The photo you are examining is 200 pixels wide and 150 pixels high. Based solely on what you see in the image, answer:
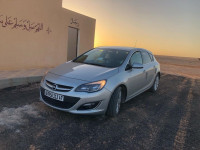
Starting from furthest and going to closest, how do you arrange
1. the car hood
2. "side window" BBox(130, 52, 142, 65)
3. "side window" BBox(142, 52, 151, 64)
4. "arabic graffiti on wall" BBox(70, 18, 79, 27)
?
"arabic graffiti on wall" BBox(70, 18, 79, 27) → "side window" BBox(142, 52, 151, 64) → "side window" BBox(130, 52, 142, 65) → the car hood

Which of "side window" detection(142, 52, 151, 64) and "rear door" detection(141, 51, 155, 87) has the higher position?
"side window" detection(142, 52, 151, 64)

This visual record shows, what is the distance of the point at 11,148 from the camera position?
2.32 meters

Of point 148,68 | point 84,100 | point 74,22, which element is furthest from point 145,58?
point 74,22

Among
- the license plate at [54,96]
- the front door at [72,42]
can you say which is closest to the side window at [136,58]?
the license plate at [54,96]

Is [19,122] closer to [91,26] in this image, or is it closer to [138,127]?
[138,127]

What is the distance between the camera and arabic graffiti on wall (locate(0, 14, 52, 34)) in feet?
22.8

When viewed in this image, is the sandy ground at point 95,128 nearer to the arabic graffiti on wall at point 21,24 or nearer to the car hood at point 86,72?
the car hood at point 86,72

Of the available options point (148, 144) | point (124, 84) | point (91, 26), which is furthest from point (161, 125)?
point (91, 26)

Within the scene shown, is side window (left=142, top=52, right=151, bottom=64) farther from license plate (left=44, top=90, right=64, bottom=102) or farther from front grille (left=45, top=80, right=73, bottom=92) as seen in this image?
license plate (left=44, top=90, right=64, bottom=102)

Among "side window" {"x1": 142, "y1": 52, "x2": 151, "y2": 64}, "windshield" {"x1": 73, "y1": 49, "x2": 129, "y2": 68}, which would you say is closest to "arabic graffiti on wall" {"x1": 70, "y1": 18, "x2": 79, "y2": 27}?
"windshield" {"x1": 73, "y1": 49, "x2": 129, "y2": 68}

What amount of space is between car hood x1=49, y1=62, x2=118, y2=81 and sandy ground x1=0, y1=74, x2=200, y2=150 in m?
0.88

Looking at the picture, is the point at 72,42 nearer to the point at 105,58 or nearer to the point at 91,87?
the point at 105,58

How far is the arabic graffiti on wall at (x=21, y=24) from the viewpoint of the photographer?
6964 millimetres

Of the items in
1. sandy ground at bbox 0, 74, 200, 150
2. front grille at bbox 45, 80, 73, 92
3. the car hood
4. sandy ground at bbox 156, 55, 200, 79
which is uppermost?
the car hood
